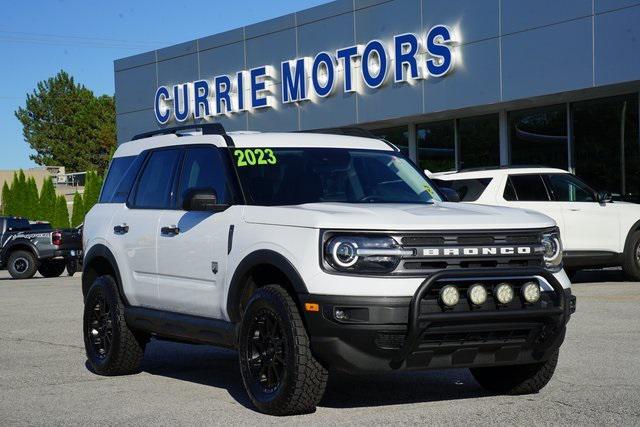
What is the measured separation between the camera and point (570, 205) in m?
17.3

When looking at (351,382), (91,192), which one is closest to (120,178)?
(351,382)

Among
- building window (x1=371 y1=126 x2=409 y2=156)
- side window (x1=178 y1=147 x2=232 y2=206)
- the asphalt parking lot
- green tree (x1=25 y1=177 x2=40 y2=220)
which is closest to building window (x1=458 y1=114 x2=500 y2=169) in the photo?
building window (x1=371 y1=126 x2=409 y2=156)

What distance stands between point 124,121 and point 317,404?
3374cm

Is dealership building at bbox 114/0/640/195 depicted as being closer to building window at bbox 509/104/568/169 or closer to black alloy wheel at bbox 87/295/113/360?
building window at bbox 509/104/568/169

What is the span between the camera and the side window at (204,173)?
8125mm

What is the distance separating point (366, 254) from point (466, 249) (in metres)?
0.65

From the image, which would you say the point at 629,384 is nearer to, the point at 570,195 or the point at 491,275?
the point at 491,275

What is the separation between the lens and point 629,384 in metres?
8.20

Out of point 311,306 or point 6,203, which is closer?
point 311,306

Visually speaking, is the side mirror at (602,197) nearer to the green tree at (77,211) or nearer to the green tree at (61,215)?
the green tree at (77,211)

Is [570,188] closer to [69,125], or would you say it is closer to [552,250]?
[552,250]

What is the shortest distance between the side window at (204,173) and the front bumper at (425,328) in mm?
1622

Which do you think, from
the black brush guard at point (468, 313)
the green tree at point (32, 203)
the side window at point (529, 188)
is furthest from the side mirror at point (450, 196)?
the green tree at point (32, 203)

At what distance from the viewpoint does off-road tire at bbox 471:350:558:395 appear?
7.67m
